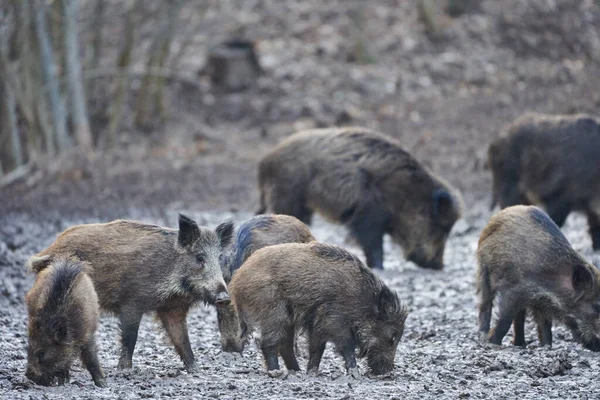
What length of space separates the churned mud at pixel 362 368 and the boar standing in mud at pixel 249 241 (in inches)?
5.9

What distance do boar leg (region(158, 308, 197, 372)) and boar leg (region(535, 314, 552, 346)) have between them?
242 cm

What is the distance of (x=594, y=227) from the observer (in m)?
10.7

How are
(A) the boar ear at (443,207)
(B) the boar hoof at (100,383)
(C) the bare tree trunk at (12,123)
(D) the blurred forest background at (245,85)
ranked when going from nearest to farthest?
(B) the boar hoof at (100,383) < (A) the boar ear at (443,207) < (C) the bare tree trunk at (12,123) < (D) the blurred forest background at (245,85)

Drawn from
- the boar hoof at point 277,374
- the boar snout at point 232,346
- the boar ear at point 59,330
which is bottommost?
the boar snout at point 232,346

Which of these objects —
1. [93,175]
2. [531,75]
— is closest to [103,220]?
[93,175]

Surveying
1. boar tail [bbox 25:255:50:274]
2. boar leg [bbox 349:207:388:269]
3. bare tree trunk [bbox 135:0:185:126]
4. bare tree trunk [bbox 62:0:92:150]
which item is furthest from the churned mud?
bare tree trunk [bbox 135:0:185:126]

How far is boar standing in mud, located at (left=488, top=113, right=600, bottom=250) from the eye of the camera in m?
10.8

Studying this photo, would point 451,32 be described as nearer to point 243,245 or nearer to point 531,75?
point 531,75

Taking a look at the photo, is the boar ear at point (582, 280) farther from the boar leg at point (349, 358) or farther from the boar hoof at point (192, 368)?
the boar hoof at point (192, 368)

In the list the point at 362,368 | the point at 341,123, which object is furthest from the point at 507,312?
the point at 341,123

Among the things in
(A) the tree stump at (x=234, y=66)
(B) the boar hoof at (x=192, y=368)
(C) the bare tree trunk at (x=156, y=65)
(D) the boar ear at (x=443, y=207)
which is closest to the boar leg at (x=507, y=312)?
(B) the boar hoof at (x=192, y=368)

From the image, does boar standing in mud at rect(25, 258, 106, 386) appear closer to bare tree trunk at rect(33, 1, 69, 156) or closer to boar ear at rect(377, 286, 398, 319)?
boar ear at rect(377, 286, 398, 319)

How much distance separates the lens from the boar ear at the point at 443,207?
10.5 m

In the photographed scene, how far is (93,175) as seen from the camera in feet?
50.1
